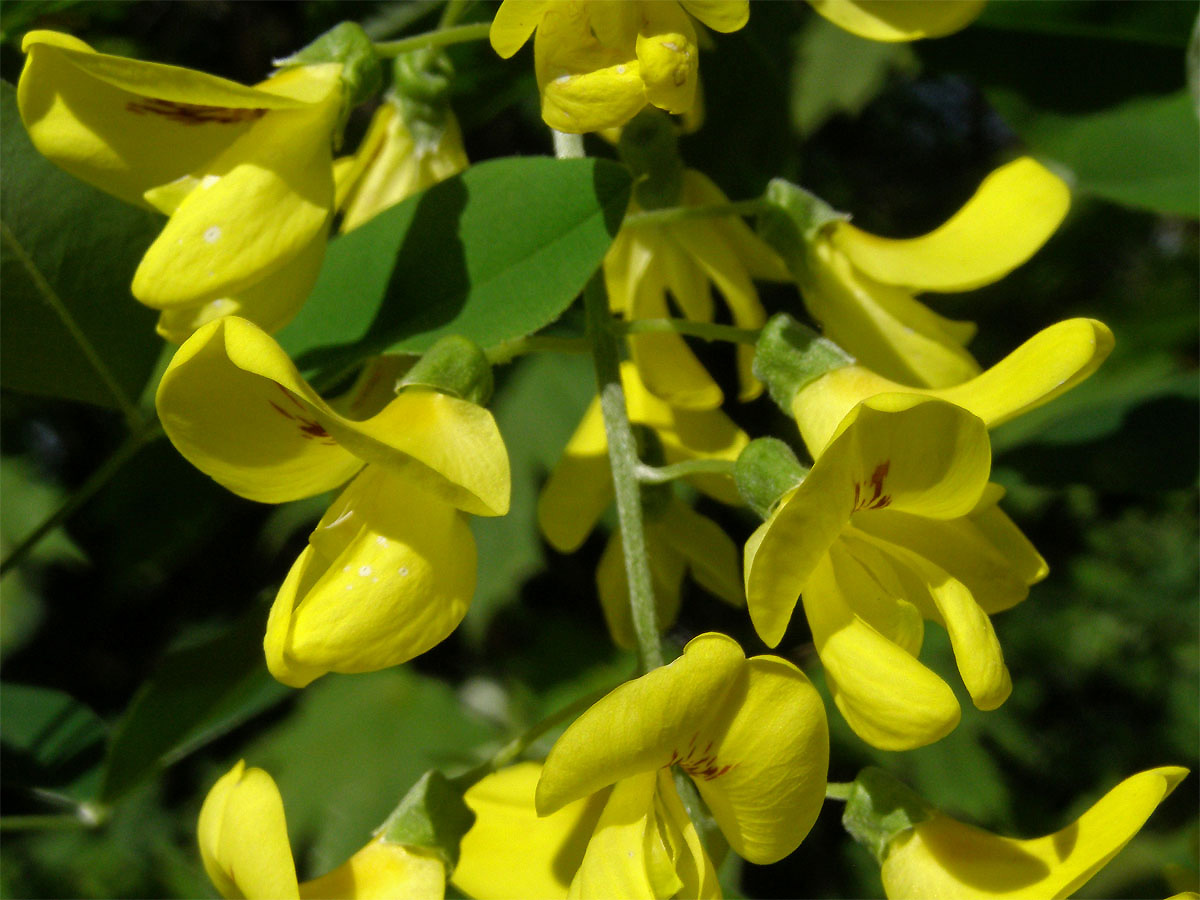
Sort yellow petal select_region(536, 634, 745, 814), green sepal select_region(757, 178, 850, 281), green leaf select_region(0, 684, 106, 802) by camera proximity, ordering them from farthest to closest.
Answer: green leaf select_region(0, 684, 106, 802), green sepal select_region(757, 178, 850, 281), yellow petal select_region(536, 634, 745, 814)

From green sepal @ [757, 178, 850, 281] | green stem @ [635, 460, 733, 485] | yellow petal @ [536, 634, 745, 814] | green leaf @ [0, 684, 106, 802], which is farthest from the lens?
green leaf @ [0, 684, 106, 802]

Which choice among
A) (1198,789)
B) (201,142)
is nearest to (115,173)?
(201,142)

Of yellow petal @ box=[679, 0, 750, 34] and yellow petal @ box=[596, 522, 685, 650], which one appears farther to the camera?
yellow petal @ box=[596, 522, 685, 650]

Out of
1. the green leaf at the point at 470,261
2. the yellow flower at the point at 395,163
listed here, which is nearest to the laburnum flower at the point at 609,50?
the green leaf at the point at 470,261

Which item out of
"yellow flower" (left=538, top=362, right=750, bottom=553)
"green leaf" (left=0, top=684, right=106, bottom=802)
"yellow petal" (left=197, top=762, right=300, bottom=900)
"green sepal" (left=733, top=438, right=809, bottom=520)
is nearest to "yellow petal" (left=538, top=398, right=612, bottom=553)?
"yellow flower" (left=538, top=362, right=750, bottom=553)

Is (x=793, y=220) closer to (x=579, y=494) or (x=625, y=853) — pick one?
(x=579, y=494)

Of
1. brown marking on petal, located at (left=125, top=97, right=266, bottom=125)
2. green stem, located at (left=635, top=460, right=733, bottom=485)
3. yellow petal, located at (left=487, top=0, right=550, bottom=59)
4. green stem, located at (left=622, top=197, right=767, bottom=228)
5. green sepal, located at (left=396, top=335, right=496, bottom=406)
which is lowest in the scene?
green stem, located at (left=635, top=460, right=733, bottom=485)

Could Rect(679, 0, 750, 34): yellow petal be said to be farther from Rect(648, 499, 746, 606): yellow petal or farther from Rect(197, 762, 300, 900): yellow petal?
Rect(197, 762, 300, 900): yellow petal
